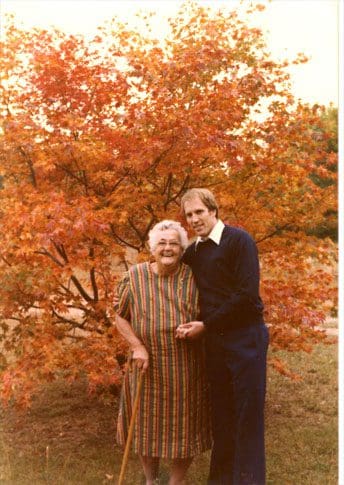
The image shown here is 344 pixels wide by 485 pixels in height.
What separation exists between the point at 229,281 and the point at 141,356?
69 cm

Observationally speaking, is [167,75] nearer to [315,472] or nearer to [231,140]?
[231,140]

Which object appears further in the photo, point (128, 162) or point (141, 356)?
point (128, 162)

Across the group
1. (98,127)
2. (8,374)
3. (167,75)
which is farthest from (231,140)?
(8,374)

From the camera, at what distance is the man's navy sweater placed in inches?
127

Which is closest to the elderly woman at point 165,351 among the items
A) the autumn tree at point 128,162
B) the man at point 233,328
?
the man at point 233,328

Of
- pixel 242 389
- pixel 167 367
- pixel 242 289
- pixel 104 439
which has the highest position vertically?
pixel 242 289

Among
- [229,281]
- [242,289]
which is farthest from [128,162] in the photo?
[242,289]

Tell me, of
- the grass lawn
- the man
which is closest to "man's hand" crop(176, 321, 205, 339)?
the man

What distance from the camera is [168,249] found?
335 cm

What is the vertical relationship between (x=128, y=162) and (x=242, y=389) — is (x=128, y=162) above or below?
above

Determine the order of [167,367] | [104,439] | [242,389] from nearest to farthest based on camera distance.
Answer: [242,389] → [167,367] → [104,439]

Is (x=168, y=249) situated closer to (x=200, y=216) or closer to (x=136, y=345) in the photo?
(x=200, y=216)

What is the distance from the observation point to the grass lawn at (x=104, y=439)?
4418 mm

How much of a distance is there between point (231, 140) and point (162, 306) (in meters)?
1.61
